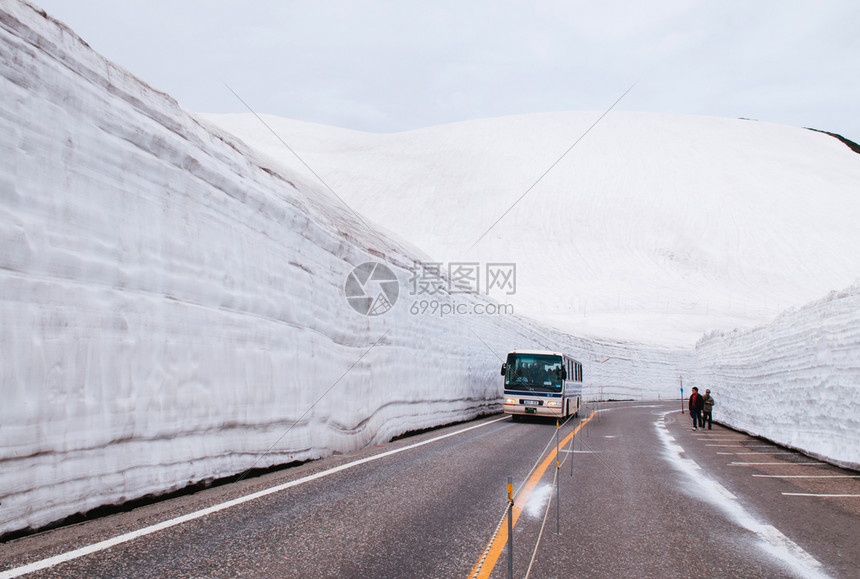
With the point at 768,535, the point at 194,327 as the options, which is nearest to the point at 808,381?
the point at 768,535

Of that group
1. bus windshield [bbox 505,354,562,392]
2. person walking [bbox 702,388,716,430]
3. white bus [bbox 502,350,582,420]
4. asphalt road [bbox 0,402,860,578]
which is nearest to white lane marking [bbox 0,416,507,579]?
asphalt road [bbox 0,402,860,578]

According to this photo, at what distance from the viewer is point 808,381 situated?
12406mm

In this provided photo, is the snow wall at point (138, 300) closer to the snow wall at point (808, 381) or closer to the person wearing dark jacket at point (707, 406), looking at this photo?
the snow wall at point (808, 381)

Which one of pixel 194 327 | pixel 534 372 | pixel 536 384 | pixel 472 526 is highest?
pixel 194 327

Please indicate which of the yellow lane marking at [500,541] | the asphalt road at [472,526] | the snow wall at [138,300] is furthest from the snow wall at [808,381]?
the snow wall at [138,300]

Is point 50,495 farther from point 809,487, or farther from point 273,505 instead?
point 809,487

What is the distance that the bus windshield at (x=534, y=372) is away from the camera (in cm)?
1917

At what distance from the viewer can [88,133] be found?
19.4ft

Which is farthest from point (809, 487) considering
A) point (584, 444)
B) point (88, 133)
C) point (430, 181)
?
point (430, 181)

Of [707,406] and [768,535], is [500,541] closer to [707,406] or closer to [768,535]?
[768,535]

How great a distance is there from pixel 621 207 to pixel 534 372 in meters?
73.7

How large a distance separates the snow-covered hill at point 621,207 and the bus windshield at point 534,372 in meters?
31.4

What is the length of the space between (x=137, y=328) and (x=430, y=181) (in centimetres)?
9141

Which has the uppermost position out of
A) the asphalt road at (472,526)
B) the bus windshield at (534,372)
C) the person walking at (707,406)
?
the bus windshield at (534,372)
